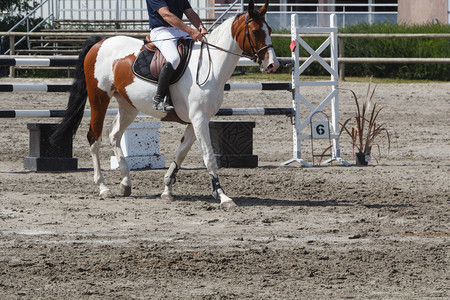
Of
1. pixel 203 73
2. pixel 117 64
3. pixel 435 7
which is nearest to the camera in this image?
pixel 203 73

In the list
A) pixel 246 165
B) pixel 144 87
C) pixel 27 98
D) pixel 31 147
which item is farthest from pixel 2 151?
pixel 27 98

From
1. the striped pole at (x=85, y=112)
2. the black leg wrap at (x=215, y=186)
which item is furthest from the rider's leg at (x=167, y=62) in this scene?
the striped pole at (x=85, y=112)

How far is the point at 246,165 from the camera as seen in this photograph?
35.4 ft

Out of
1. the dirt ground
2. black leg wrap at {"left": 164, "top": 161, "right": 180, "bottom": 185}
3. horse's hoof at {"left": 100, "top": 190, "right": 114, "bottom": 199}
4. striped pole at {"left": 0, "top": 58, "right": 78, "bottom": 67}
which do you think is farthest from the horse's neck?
striped pole at {"left": 0, "top": 58, "right": 78, "bottom": 67}

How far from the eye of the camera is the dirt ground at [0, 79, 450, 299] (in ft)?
17.0

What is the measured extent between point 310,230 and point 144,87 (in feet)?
8.20

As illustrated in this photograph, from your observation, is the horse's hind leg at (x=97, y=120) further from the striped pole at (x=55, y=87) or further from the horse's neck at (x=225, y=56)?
the striped pole at (x=55, y=87)

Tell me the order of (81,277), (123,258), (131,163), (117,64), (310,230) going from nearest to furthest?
(81,277), (123,258), (310,230), (117,64), (131,163)

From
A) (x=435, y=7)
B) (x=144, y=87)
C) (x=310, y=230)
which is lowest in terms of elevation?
(x=310, y=230)

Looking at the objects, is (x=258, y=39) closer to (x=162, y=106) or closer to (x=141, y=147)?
(x=162, y=106)

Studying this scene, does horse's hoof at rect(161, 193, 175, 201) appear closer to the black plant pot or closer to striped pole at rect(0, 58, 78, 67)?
striped pole at rect(0, 58, 78, 67)

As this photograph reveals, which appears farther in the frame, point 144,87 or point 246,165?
point 246,165

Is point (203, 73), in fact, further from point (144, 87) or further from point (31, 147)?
point (31, 147)

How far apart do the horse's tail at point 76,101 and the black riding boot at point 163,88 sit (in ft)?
4.49
